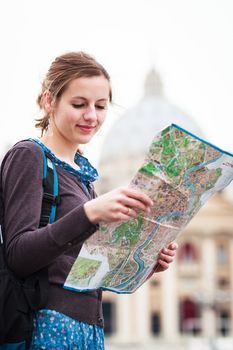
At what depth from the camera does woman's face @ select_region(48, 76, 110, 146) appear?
274cm

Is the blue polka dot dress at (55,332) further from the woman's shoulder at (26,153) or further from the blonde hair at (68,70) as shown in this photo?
the blonde hair at (68,70)

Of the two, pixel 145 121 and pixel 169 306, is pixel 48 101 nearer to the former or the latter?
pixel 169 306

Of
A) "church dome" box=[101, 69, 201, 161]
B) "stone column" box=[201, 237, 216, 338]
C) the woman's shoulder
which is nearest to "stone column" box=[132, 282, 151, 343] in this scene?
"stone column" box=[201, 237, 216, 338]

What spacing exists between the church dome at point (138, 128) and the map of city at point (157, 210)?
67.8m

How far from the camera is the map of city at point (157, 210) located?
2.46m

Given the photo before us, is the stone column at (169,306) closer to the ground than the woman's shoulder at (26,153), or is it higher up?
higher up

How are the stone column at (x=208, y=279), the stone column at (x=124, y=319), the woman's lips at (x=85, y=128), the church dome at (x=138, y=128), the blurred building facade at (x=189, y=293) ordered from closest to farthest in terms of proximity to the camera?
the woman's lips at (x=85, y=128)
the stone column at (x=208, y=279)
the stone column at (x=124, y=319)
the blurred building facade at (x=189, y=293)
the church dome at (x=138, y=128)

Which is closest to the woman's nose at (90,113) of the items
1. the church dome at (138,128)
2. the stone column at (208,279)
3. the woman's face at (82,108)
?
the woman's face at (82,108)

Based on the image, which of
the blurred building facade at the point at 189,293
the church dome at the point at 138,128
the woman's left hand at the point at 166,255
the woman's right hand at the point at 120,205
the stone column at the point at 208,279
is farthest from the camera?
the church dome at the point at 138,128

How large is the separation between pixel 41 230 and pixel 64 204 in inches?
8.0

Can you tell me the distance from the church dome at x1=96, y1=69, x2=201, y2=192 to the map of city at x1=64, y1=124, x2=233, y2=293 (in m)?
67.8

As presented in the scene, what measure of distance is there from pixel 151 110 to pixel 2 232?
7810 cm

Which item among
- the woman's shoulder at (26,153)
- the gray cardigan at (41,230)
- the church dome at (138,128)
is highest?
the church dome at (138,128)

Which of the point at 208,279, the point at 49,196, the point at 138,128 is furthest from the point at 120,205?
the point at 138,128
